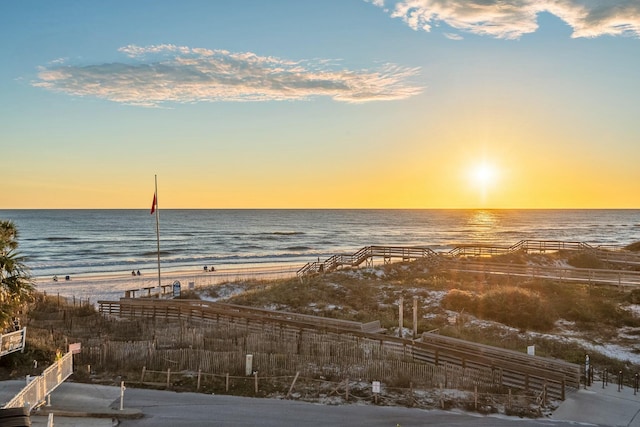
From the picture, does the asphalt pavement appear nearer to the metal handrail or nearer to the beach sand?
the metal handrail

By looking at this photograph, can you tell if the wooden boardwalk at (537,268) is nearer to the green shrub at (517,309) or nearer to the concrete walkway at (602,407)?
the green shrub at (517,309)

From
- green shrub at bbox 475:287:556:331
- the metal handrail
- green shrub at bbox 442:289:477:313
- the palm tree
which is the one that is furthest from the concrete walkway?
the palm tree

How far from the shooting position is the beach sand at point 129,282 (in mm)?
47469

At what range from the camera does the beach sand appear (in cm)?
4747

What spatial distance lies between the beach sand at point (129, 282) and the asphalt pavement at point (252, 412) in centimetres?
2563

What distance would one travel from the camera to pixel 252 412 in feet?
50.6

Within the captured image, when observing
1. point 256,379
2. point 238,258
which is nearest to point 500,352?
point 256,379

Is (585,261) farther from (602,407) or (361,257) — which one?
(602,407)

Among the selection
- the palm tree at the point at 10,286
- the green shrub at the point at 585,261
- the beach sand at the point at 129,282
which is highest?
the palm tree at the point at 10,286

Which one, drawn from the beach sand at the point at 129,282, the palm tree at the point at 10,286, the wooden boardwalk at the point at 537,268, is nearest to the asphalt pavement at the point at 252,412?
the palm tree at the point at 10,286

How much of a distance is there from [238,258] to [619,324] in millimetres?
63127

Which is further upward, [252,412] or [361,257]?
[361,257]

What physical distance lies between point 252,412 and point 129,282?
44.2 meters

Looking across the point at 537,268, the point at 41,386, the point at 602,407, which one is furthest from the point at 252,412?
the point at 537,268
